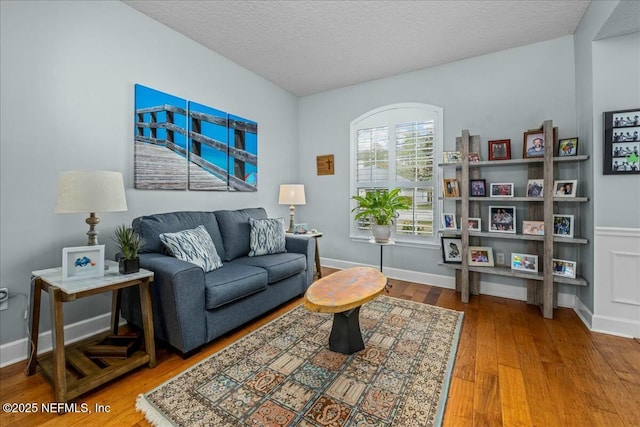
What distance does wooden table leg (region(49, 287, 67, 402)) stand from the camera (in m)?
1.46

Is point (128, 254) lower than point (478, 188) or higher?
lower

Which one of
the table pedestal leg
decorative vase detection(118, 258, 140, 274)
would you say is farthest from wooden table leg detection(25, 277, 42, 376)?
A: the table pedestal leg

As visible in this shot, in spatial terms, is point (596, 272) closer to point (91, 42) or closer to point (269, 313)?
point (269, 313)

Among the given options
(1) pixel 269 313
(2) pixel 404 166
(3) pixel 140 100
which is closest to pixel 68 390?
(1) pixel 269 313

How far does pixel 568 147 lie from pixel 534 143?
0.27 meters

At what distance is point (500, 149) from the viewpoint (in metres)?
3.02

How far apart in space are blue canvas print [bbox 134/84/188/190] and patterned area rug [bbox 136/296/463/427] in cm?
172

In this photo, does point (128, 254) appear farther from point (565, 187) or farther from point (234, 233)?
point (565, 187)

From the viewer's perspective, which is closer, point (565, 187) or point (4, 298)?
point (4, 298)

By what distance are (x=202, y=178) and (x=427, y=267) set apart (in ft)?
9.80

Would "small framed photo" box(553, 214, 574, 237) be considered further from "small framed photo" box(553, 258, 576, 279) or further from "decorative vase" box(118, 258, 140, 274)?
"decorative vase" box(118, 258, 140, 274)

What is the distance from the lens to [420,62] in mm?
3402

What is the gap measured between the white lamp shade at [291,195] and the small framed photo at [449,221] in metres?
1.80

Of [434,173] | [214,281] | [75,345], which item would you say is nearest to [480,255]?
[434,173]
